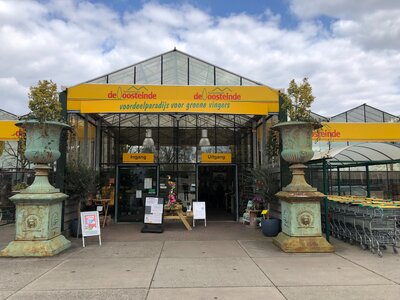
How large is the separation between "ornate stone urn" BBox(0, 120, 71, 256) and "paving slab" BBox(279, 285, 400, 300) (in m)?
4.97

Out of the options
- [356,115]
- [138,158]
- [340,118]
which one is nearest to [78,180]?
[138,158]

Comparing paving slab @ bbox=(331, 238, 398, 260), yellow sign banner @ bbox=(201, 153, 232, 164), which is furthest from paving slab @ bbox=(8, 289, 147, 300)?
yellow sign banner @ bbox=(201, 153, 232, 164)

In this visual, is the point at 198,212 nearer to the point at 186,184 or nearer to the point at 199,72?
the point at 186,184

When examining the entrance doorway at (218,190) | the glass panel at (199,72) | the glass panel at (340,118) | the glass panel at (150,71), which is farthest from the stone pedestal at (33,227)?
the glass panel at (340,118)

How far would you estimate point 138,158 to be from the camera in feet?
43.6

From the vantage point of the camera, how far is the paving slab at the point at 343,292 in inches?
179

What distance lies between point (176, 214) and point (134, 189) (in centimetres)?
258

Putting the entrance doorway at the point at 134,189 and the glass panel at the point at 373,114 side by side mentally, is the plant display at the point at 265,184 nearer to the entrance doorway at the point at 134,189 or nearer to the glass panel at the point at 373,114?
the entrance doorway at the point at 134,189

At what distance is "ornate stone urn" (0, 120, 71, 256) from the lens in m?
7.05

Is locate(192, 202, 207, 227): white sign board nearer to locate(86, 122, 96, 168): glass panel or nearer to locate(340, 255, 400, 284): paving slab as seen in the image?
locate(86, 122, 96, 168): glass panel

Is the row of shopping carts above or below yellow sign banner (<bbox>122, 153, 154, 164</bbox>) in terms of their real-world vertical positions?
below

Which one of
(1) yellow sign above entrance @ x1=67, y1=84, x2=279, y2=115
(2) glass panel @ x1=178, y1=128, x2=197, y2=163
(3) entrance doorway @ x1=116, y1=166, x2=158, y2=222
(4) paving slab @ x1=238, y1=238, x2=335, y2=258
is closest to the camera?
(4) paving slab @ x1=238, y1=238, x2=335, y2=258

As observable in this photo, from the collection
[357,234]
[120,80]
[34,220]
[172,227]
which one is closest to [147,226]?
[172,227]

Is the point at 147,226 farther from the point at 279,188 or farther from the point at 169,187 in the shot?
the point at 279,188
